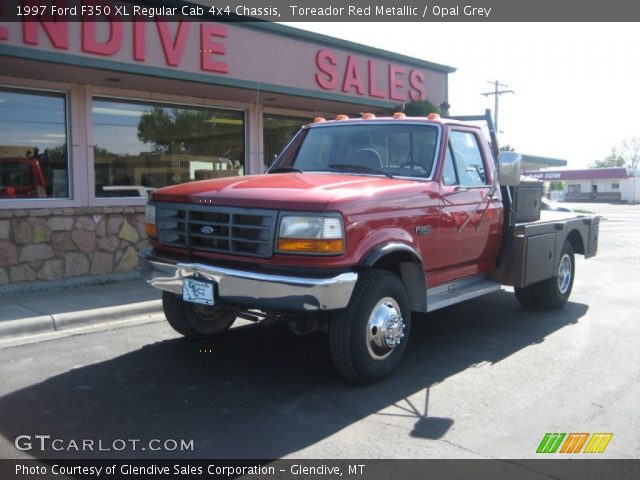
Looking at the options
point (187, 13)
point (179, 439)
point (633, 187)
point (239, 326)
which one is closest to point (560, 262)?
point (239, 326)

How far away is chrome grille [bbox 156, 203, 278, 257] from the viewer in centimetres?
443

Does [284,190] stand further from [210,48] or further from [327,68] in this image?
[327,68]

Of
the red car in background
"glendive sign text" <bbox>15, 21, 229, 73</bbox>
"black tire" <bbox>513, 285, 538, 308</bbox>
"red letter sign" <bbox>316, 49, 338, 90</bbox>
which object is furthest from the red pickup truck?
"red letter sign" <bbox>316, 49, 338, 90</bbox>

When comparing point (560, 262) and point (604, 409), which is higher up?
point (560, 262)

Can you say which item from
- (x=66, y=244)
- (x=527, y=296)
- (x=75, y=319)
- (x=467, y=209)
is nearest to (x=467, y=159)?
(x=467, y=209)

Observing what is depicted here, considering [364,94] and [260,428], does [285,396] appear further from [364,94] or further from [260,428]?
[364,94]

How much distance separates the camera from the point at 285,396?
452 cm

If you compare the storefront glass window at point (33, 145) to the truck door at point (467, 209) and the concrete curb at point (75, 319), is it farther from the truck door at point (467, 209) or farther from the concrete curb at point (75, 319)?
the truck door at point (467, 209)

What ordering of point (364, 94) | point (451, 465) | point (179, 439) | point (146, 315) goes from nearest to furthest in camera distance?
point (451, 465), point (179, 439), point (146, 315), point (364, 94)

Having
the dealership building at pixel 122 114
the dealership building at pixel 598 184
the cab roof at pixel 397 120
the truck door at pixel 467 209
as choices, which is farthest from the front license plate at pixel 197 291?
the dealership building at pixel 598 184

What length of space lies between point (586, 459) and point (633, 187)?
220 feet

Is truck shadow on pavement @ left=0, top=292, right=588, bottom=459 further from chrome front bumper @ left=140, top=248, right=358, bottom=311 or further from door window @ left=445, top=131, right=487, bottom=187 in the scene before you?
door window @ left=445, top=131, right=487, bottom=187

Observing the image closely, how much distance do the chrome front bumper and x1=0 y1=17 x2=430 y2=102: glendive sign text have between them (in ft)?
14.3

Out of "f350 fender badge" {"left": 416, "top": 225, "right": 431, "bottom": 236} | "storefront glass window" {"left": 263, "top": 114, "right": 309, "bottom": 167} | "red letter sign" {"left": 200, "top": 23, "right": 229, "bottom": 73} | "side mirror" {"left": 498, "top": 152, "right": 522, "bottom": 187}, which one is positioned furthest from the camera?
"storefront glass window" {"left": 263, "top": 114, "right": 309, "bottom": 167}
